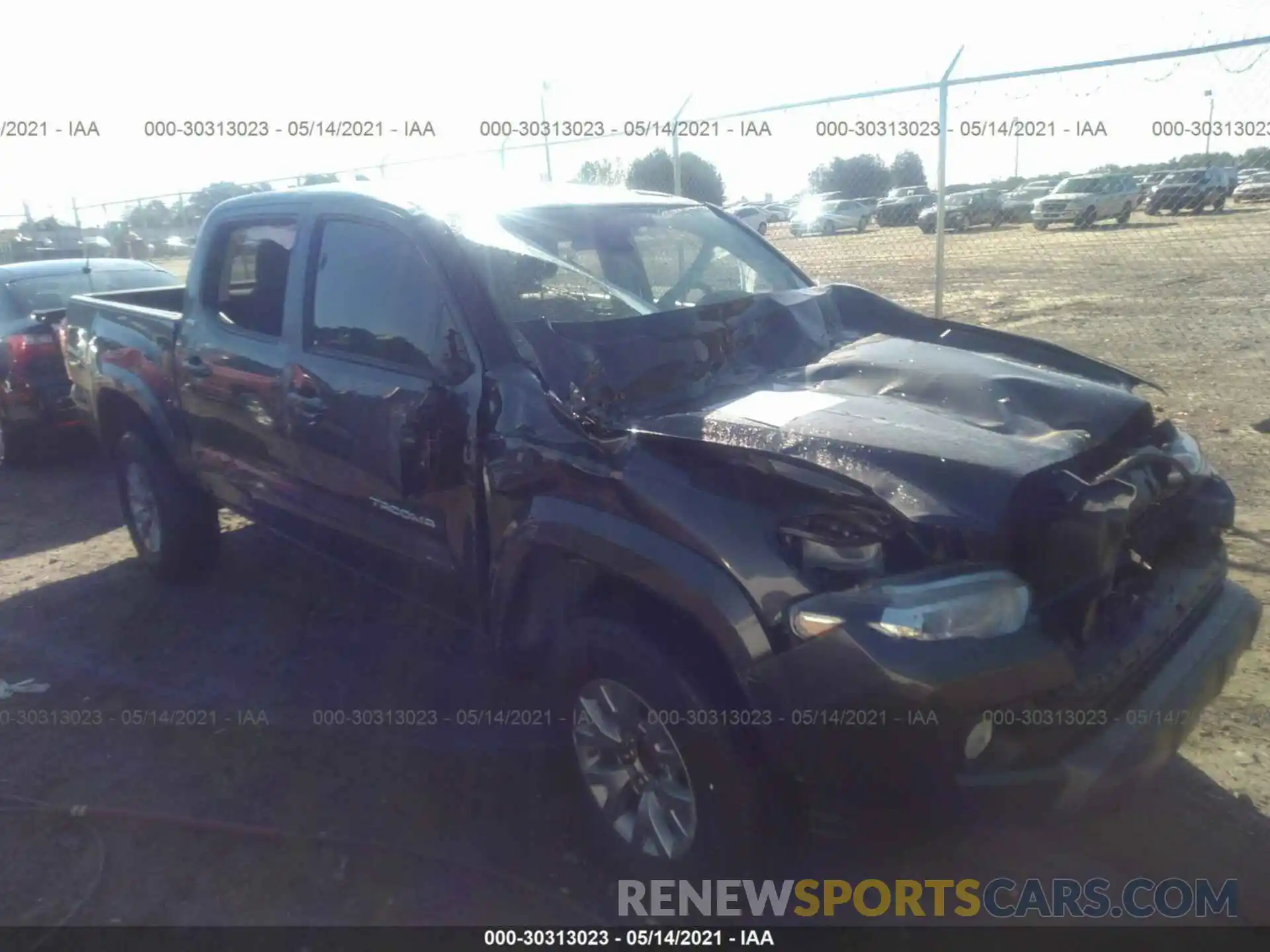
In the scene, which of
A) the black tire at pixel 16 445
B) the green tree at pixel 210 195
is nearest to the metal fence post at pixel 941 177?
the black tire at pixel 16 445

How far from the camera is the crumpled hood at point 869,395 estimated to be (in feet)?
8.38

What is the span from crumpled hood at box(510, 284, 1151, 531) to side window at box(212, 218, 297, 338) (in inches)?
61.9

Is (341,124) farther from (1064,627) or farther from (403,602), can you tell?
(1064,627)

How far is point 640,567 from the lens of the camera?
2.69 meters

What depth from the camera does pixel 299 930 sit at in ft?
9.48

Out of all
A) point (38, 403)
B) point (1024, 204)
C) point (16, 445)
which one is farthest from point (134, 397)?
point (1024, 204)

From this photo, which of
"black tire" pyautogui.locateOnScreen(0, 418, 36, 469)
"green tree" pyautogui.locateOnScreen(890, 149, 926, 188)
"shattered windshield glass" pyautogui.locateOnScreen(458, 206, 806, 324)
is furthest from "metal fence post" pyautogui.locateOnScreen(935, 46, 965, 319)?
"black tire" pyautogui.locateOnScreen(0, 418, 36, 469)

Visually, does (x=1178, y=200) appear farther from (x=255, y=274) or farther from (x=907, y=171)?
(x=255, y=274)

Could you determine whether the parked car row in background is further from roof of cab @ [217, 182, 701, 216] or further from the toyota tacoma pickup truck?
the toyota tacoma pickup truck

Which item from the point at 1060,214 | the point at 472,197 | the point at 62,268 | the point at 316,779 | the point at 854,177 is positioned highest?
the point at 854,177

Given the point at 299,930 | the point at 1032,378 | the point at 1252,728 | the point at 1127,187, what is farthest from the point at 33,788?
the point at 1127,187

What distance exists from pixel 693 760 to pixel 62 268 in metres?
8.19

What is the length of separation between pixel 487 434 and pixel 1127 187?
1232 cm

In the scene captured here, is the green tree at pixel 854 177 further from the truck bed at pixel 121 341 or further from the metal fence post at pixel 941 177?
the truck bed at pixel 121 341
